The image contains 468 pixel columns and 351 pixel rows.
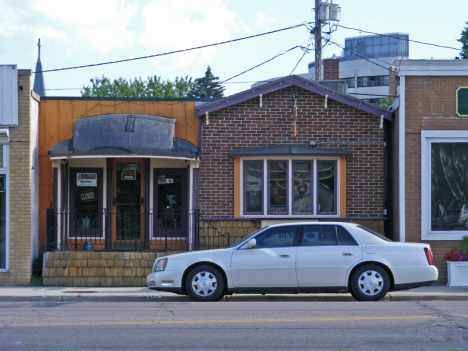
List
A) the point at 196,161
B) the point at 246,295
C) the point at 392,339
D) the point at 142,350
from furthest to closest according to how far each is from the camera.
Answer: the point at 196,161
the point at 246,295
the point at 392,339
the point at 142,350

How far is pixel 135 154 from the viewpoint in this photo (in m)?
13.6

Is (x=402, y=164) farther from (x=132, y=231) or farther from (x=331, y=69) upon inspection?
(x=132, y=231)

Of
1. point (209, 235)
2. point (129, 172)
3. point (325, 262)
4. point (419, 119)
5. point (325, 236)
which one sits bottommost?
point (325, 262)

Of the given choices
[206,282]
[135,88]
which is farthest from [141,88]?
[206,282]

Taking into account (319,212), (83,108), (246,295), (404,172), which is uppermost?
(83,108)

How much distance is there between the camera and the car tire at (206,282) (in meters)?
10.7

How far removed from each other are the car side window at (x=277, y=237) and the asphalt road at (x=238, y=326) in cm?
105

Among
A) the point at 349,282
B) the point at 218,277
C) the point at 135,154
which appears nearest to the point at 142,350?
the point at 218,277

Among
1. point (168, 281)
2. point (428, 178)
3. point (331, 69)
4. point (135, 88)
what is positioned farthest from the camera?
point (135, 88)

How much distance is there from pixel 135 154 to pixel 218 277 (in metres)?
4.14

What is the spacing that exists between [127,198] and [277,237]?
555 centimetres

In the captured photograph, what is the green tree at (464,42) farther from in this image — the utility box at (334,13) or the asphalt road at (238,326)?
the asphalt road at (238,326)

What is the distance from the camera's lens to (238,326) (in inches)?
321

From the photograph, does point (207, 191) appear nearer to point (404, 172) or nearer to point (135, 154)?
point (135, 154)
